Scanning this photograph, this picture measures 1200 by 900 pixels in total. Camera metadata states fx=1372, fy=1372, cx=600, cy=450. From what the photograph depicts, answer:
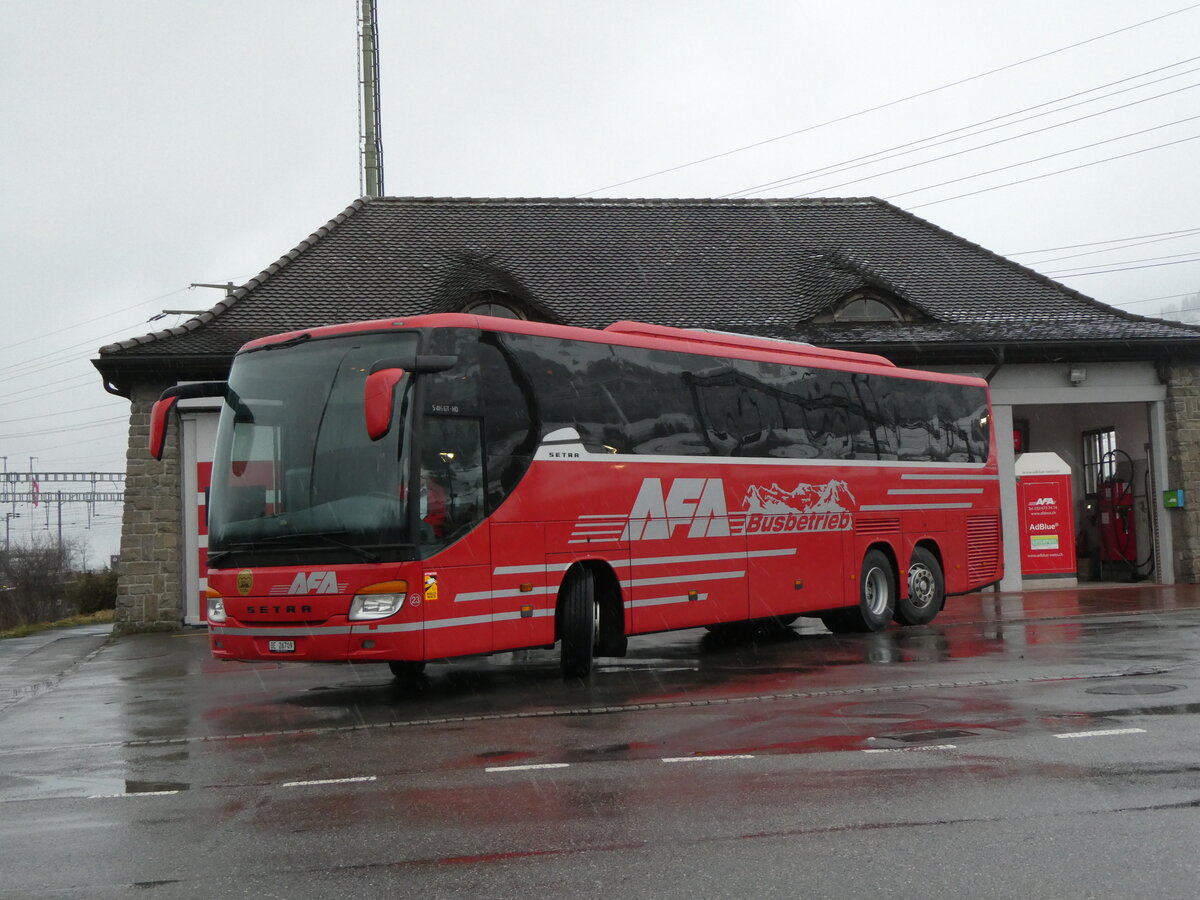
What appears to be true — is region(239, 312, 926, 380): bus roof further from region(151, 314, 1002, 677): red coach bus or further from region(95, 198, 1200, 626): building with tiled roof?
region(95, 198, 1200, 626): building with tiled roof

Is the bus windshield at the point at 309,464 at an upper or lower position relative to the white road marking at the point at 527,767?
upper

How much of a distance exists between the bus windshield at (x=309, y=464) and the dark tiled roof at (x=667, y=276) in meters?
10.6

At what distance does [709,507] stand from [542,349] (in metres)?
2.96

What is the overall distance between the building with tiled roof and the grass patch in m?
8.35

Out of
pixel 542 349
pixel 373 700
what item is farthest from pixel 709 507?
pixel 373 700

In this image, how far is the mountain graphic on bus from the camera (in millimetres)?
15031

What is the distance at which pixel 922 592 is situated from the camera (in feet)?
58.4

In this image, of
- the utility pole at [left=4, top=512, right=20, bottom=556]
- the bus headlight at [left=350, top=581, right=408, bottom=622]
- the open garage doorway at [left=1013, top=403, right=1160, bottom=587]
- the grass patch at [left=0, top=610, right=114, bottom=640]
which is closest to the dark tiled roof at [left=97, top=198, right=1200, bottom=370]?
the open garage doorway at [left=1013, top=403, right=1160, bottom=587]

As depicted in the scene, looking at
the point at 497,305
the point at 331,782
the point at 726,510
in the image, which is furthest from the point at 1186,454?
the point at 331,782

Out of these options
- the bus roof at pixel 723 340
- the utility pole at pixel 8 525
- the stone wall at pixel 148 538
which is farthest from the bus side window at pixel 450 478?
the utility pole at pixel 8 525

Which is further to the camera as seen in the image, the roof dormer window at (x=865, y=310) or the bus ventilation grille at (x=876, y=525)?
the roof dormer window at (x=865, y=310)

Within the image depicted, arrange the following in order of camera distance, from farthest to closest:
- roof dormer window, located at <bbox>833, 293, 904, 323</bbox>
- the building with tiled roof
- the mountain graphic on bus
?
roof dormer window, located at <bbox>833, 293, 904, 323</bbox>
the building with tiled roof
the mountain graphic on bus

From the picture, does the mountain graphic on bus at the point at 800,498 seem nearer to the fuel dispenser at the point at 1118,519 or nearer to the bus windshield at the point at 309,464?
the bus windshield at the point at 309,464

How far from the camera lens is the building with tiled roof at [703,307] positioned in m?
22.2
